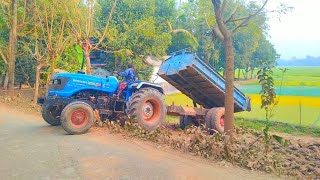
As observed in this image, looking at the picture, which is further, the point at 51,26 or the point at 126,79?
the point at 51,26

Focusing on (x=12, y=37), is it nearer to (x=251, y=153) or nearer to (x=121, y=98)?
(x=121, y=98)

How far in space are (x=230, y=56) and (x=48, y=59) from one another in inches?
454

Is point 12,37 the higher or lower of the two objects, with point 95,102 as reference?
higher

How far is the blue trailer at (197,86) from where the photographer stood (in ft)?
35.5

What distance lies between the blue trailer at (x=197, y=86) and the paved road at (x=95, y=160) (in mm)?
3259

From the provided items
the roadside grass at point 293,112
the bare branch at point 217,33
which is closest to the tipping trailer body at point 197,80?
the roadside grass at point 293,112

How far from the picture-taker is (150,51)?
2627 cm

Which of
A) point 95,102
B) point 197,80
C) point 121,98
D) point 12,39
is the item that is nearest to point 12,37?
point 12,39

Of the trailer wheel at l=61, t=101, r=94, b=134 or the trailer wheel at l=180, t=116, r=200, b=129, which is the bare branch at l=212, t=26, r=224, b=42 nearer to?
the trailer wheel at l=61, t=101, r=94, b=134

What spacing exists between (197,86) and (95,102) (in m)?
3.58

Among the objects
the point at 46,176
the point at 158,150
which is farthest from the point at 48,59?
the point at 46,176

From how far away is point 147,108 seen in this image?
32.4 ft

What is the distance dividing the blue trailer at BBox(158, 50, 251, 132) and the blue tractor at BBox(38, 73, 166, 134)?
1119mm

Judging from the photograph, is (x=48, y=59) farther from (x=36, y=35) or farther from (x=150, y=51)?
(x=150, y=51)
